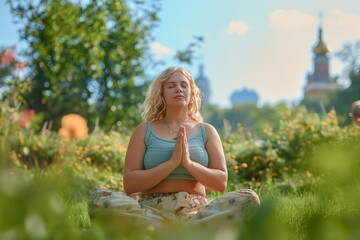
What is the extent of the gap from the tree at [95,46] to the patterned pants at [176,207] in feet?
21.9

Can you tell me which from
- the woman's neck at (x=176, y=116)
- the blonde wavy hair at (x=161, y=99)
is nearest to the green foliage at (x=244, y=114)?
the blonde wavy hair at (x=161, y=99)

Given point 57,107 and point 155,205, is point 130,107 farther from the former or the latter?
point 155,205

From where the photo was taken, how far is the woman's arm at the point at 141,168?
2.94m

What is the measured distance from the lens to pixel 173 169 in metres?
2.96

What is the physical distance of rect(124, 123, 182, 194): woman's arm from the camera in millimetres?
2944

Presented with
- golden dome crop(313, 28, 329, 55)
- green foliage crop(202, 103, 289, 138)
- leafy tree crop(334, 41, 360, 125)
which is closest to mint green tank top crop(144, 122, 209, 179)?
leafy tree crop(334, 41, 360, 125)

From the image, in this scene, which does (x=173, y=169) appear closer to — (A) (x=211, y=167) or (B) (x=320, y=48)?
(A) (x=211, y=167)

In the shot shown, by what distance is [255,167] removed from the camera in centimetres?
748

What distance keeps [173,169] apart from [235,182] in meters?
3.87

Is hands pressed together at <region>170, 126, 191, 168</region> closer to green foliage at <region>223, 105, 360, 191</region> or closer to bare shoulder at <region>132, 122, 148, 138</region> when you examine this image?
bare shoulder at <region>132, 122, 148, 138</region>

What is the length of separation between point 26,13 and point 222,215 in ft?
27.6

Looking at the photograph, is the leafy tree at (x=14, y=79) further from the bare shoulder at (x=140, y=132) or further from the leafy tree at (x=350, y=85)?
the leafy tree at (x=350, y=85)

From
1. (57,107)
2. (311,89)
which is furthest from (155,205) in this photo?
(311,89)

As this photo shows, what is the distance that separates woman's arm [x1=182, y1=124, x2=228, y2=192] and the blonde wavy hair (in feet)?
0.74
